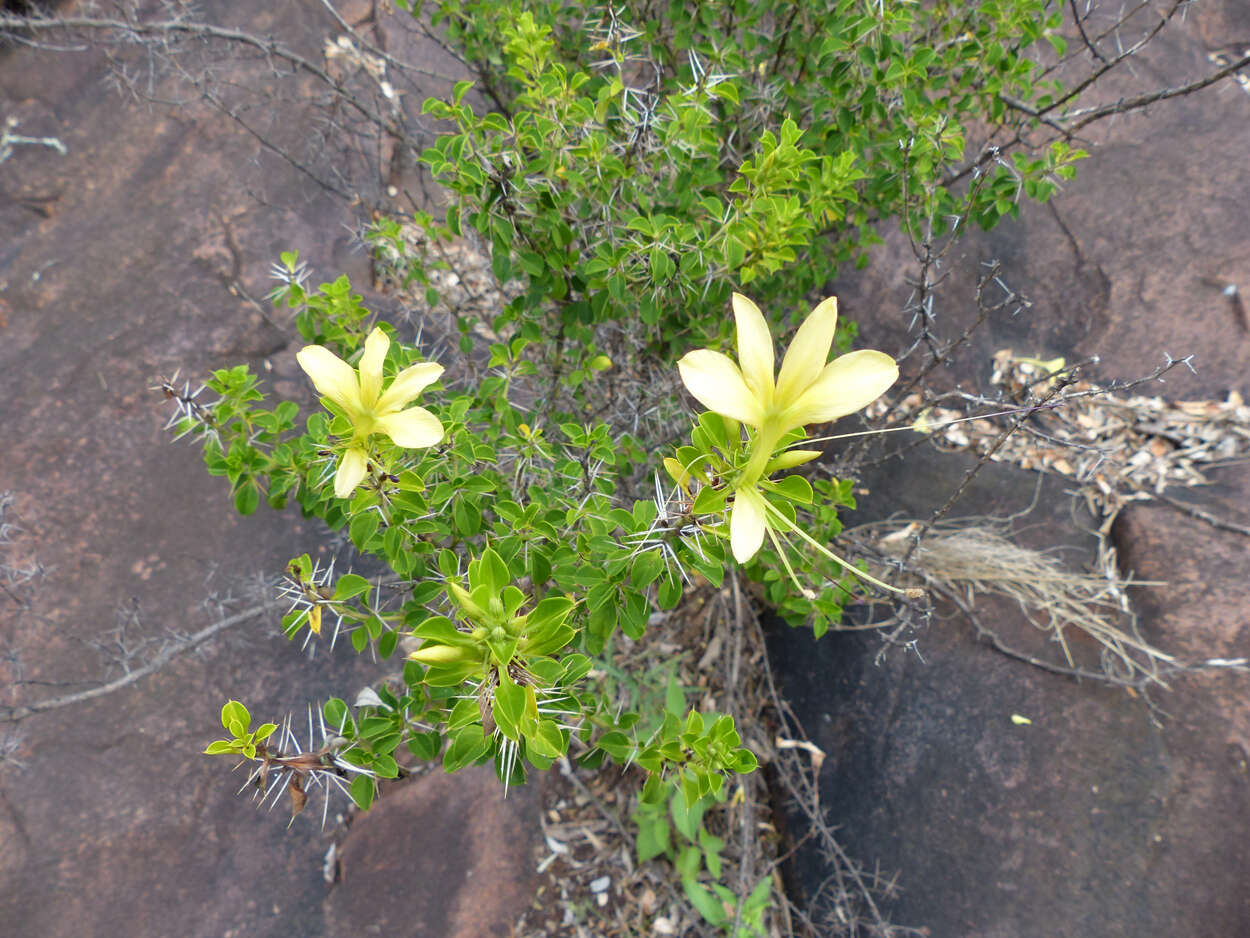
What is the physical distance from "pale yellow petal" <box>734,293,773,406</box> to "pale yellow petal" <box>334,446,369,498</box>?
566 mm

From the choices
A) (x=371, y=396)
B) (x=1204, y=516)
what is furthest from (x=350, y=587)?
(x=1204, y=516)

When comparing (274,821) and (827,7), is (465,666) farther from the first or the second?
(827,7)

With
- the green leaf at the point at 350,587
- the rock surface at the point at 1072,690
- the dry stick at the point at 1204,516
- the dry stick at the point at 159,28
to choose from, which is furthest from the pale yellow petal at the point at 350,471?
the dry stick at the point at 1204,516

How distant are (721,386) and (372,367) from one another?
Result: 0.49 metres

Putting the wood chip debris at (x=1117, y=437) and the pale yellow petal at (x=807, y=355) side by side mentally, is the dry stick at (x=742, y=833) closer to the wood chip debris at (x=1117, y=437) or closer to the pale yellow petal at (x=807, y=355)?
the wood chip debris at (x=1117, y=437)

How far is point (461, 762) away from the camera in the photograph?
3.56 ft

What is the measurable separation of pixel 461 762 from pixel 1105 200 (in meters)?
3.63

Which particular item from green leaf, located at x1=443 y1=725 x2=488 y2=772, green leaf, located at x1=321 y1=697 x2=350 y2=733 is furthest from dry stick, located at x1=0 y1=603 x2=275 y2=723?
green leaf, located at x1=443 y1=725 x2=488 y2=772

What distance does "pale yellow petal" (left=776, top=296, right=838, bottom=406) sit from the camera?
84 cm

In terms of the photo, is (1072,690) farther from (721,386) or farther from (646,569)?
(721,386)

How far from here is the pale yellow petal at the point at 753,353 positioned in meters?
0.85

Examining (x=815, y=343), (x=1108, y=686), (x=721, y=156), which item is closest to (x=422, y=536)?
(x=815, y=343)

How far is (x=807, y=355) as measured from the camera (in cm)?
84

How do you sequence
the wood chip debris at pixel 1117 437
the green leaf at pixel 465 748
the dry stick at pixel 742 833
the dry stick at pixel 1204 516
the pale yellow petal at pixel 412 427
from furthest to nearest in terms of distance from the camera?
the wood chip debris at pixel 1117 437 < the dry stick at pixel 1204 516 < the dry stick at pixel 742 833 < the green leaf at pixel 465 748 < the pale yellow petal at pixel 412 427
